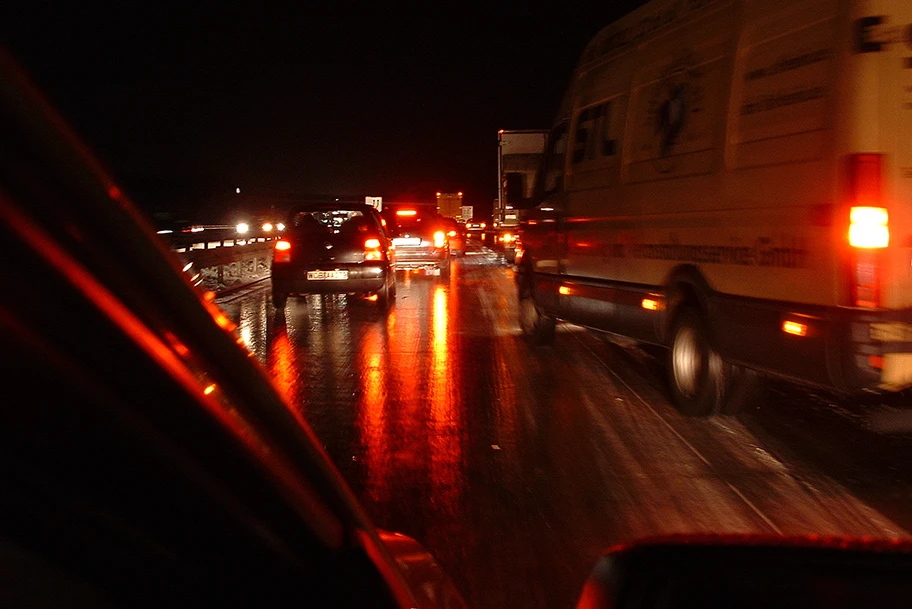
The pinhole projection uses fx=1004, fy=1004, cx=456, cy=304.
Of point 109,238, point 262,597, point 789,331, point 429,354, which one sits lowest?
point 429,354

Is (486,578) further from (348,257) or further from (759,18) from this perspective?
(348,257)

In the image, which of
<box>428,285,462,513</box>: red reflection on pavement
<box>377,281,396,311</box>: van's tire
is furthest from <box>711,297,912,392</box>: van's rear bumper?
<box>377,281,396,311</box>: van's tire

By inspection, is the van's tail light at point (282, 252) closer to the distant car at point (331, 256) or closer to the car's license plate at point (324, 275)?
the distant car at point (331, 256)

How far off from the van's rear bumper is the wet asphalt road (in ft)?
1.64

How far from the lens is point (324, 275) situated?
1638cm

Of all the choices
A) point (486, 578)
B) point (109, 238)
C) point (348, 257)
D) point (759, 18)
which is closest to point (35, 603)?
point (109, 238)

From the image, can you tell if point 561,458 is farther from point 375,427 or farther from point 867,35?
point 867,35

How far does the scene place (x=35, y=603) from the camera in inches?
53.9

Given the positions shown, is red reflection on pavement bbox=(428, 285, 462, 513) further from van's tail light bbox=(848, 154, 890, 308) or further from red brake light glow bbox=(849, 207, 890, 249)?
red brake light glow bbox=(849, 207, 890, 249)

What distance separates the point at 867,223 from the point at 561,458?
2.49 m

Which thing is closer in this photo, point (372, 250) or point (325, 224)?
point (372, 250)

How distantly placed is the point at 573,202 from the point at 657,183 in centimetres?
217

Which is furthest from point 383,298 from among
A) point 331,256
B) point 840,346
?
point 840,346

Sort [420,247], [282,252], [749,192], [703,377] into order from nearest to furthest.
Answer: [749,192]
[703,377]
[282,252]
[420,247]
